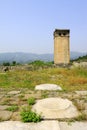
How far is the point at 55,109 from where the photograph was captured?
4016 millimetres

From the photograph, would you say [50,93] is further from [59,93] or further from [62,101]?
[62,101]

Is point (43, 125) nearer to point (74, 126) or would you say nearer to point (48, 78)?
point (74, 126)

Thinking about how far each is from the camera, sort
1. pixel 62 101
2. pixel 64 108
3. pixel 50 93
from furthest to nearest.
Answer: pixel 50 93 → pixel 62 101 → pixel 64 108

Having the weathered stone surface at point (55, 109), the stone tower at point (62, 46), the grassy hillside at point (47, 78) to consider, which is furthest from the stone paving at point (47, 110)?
the stone tower at point (62, 46)

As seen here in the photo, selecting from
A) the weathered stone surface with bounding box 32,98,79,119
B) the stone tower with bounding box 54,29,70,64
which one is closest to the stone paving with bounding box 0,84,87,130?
the weathered stone surface with bounding box 32,98,79,119

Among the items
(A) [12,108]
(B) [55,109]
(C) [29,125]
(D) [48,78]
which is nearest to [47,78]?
(D) [48,78]

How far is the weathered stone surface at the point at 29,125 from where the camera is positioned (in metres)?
3.38

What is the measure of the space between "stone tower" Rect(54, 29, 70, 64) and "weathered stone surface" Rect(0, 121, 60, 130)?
12.3 metres

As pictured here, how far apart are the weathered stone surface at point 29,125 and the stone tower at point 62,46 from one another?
40.3ft

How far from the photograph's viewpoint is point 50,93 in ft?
18.1

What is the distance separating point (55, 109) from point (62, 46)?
39.0 feet

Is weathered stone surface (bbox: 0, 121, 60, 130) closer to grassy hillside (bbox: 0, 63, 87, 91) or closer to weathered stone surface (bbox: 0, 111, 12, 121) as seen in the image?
weathered stone surface (bbox: 0, 111, 12, 121)

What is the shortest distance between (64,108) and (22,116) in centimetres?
72

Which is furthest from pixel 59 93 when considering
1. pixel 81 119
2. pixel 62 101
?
pixel 81 119
